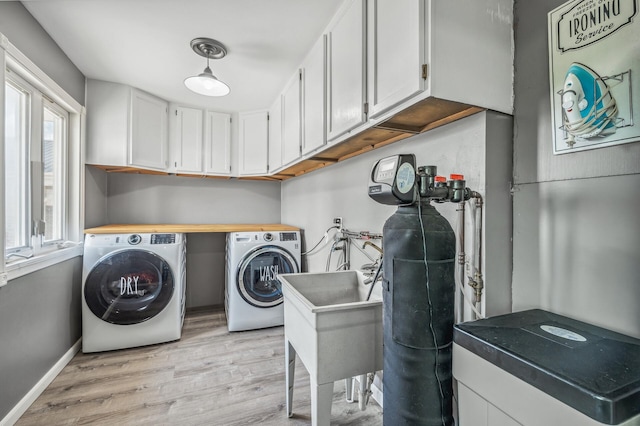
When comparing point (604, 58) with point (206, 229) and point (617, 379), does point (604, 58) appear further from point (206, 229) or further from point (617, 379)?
point (206, 229)

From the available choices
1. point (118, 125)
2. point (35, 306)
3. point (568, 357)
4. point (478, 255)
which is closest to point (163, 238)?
point (35, 306)

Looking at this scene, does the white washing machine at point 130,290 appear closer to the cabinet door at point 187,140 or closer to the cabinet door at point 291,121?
the cabinet door at point 187,140

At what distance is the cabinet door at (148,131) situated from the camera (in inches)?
106

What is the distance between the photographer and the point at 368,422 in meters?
1.61

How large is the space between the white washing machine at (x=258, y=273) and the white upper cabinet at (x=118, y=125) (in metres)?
1.27

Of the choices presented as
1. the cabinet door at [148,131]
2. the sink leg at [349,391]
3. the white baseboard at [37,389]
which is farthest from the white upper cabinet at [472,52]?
the cabinet door at [148,131]

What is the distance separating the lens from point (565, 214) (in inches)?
38.2

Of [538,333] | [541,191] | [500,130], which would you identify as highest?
[500,130]

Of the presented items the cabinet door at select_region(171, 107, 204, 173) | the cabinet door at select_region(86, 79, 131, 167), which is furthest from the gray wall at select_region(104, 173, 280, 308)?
the cabinet door at select_region(86, 79, 131, 167)

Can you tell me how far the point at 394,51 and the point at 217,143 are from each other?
2.61 meters

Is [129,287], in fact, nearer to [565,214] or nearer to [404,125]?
[404,125]

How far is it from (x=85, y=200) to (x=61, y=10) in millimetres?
1564

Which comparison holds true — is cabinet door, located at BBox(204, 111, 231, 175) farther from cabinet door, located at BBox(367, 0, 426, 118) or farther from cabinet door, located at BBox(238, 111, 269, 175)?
cabinet door, located at BBox(367, 0, 426, 118)

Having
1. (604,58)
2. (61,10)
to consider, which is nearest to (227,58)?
(61,10)
